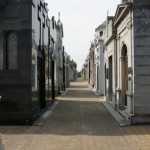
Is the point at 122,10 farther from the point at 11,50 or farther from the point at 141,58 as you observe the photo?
the point at 11,50

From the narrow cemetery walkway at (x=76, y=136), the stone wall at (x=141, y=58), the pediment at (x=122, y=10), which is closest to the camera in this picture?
the narrow cemetery walkway at (x=76, y=136)

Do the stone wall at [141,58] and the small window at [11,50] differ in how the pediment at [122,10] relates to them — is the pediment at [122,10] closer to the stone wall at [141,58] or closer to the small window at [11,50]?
the stone wall at [141,58]

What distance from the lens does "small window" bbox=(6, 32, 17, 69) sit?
14055mm

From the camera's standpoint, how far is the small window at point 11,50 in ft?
46.1

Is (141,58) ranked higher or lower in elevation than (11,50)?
lower

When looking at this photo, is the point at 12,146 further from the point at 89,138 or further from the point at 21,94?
the point at 21,94

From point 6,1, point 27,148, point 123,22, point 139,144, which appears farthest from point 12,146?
point 123,22

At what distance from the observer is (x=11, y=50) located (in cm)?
1413

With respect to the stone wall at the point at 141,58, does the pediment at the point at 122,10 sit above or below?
above

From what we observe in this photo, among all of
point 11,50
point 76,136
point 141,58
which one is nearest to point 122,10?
point 141,58

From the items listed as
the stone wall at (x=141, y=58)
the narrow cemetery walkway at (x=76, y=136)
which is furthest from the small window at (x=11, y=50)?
the stone wall at (x=141, y=58)

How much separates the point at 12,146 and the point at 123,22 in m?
7.96

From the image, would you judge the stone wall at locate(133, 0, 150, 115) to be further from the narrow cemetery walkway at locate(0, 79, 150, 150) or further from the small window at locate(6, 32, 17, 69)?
the small window at locate(6, 32, 17, 69)

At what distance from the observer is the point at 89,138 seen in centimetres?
1108
